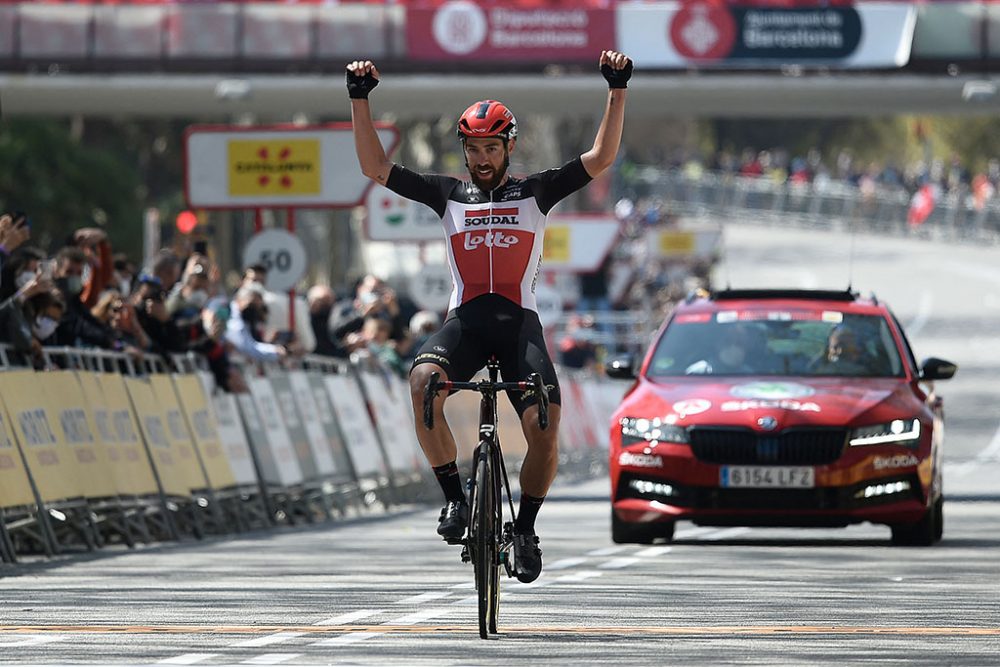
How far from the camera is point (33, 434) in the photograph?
1684 centimetres

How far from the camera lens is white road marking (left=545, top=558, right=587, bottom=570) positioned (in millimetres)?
15781

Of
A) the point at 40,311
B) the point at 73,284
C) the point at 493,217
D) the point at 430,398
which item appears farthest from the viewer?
the point at 73,284

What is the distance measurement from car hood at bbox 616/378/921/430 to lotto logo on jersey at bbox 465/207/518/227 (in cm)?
575

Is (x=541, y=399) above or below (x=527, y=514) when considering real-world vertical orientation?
above

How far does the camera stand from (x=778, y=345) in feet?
60.8

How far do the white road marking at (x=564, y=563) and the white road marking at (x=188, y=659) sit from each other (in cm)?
558

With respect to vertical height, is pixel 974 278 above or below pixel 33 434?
below

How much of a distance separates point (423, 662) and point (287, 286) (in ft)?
52.6

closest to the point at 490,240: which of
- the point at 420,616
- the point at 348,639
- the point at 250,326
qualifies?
the point at 420,616

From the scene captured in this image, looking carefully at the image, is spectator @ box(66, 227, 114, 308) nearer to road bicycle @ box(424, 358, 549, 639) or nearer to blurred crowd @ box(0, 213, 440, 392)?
blurred crowd @ box(0, 213, 440, 392)

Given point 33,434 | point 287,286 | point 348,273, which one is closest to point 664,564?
point 33,434

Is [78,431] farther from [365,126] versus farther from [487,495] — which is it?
[487,495]

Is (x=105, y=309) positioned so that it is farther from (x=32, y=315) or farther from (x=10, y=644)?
(x=10, y=644)

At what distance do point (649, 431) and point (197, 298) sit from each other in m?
4.69
